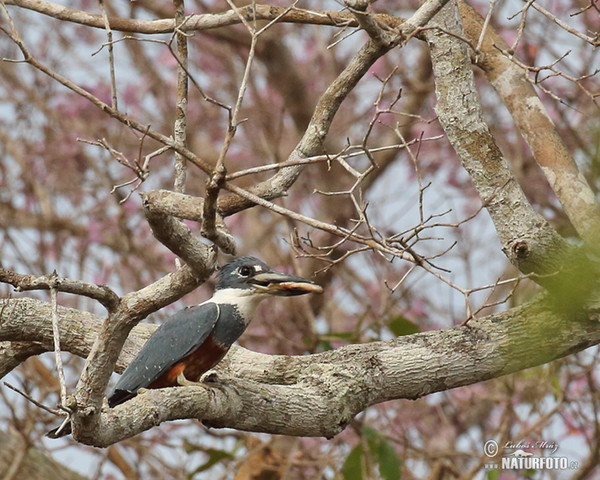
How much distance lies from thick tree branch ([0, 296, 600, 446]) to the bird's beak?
0.32 m

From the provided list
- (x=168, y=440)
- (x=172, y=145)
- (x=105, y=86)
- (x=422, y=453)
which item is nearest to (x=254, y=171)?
(x=172, y=145)

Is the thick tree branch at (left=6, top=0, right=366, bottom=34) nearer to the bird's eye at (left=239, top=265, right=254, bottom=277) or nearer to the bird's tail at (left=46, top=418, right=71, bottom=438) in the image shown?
the bird's eye at (left=239, top=265, right=254, bottom=277)

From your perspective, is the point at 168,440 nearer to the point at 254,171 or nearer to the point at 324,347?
the point at 324,347

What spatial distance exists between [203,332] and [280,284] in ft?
1.17

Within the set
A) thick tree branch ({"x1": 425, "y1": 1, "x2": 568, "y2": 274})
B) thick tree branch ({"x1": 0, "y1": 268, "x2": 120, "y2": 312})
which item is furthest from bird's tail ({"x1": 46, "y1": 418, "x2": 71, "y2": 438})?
thick tree branch ({"x1": 425, "y1": 1, "x2": 568, "y2": 274})

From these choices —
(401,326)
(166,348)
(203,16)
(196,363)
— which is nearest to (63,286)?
(166,348)

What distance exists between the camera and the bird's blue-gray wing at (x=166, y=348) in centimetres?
344

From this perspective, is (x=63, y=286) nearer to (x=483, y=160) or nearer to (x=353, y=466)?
(x=483, y=160)

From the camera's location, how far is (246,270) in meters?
A: 3.77

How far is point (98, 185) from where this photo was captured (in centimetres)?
700

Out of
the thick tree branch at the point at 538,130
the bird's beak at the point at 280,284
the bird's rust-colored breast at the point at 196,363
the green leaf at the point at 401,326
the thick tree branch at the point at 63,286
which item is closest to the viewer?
the thick tree branch at the point at 63,286

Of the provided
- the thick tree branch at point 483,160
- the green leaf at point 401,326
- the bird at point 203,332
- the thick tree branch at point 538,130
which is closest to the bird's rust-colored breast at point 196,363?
the bird at point 203,332

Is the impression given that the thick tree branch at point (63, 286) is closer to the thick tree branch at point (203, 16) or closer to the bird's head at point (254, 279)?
the bird's head at point (254, 279)

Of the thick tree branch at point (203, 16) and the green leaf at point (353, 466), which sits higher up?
the thick tree branch at point (203, 16)
